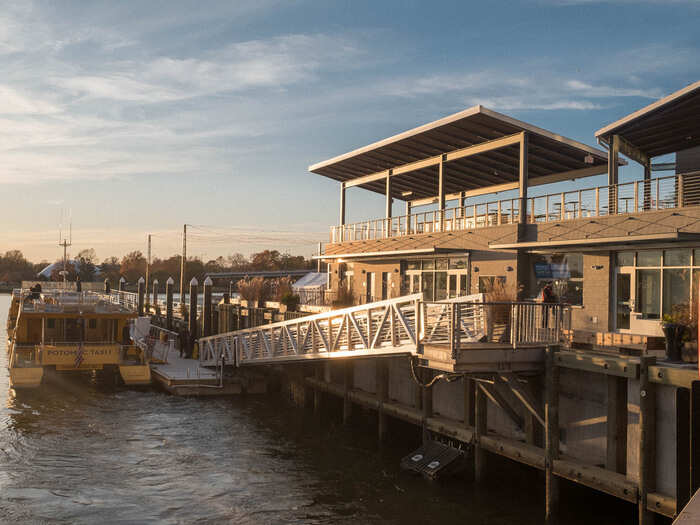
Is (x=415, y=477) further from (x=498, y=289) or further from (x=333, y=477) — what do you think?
(x=498, y=289)

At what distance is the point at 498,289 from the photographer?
67.9ft

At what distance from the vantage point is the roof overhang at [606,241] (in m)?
17.4

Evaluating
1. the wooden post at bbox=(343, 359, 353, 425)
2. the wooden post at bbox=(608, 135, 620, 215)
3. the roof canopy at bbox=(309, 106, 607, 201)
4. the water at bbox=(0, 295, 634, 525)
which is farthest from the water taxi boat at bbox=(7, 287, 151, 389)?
the wooden post at bbox=(608, 135, 620, 215)

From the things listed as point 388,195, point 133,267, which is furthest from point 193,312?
point 133,267

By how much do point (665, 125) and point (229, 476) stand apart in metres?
18.0

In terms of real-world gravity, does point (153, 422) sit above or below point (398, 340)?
below

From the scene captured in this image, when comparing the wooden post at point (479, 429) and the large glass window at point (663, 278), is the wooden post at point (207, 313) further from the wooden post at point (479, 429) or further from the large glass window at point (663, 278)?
the large glass window at point (663, 278)

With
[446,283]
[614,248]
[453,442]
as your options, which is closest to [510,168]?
[446,283]

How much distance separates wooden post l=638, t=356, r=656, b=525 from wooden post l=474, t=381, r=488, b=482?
4975mm

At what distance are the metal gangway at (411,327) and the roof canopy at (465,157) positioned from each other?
10.4 metres

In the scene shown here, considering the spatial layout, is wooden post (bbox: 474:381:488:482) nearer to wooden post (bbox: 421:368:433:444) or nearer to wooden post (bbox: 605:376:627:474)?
wooden post (bbox: 421:368:433:444)

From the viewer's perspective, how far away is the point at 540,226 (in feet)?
78.1

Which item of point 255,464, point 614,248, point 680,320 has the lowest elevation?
point 255,464

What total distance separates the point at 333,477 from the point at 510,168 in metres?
18.9
